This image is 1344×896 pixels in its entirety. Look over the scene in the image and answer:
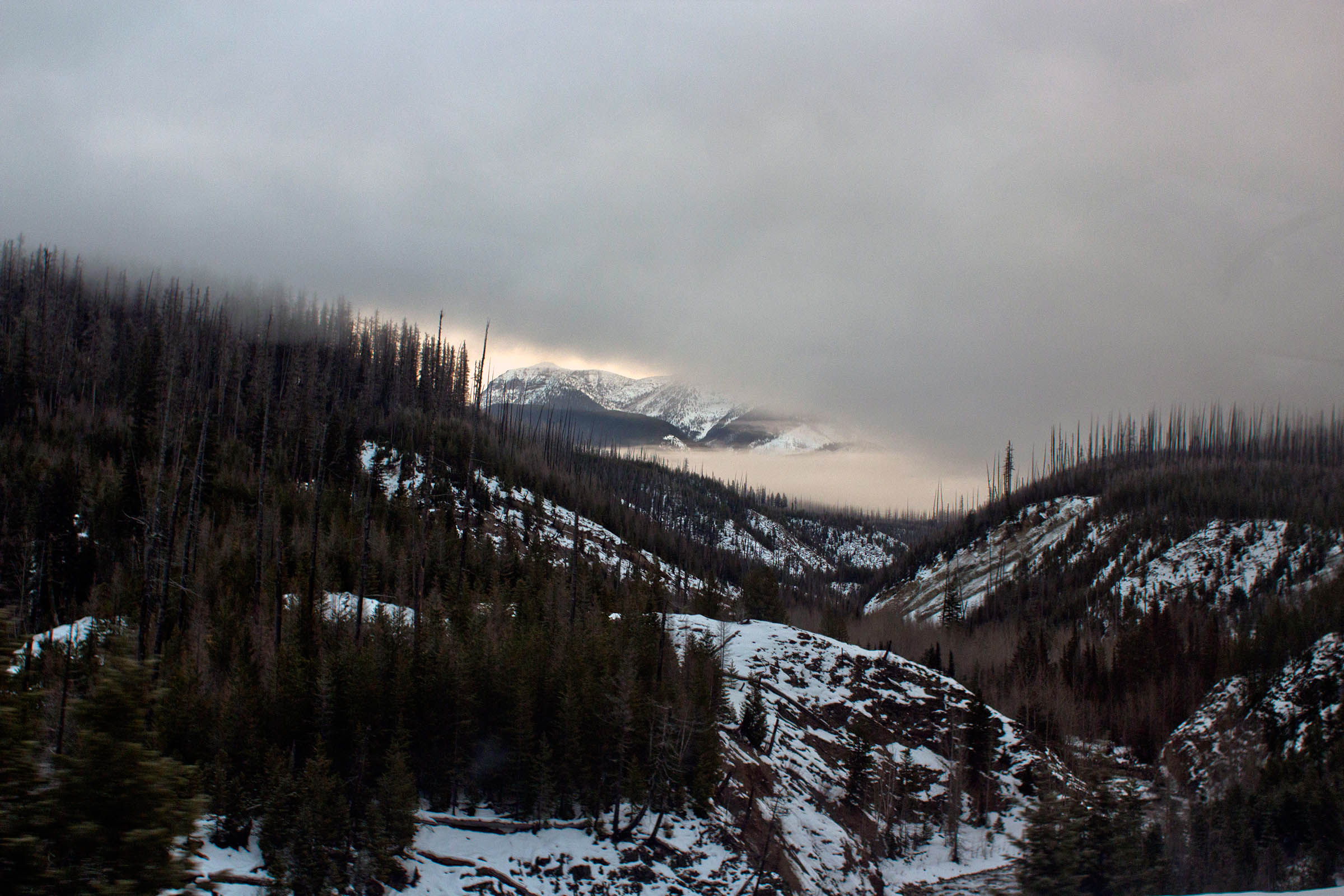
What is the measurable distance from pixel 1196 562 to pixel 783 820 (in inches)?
5482

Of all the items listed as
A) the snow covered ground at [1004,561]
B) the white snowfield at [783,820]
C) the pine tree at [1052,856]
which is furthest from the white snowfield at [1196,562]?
the pine tree at [1052,856]

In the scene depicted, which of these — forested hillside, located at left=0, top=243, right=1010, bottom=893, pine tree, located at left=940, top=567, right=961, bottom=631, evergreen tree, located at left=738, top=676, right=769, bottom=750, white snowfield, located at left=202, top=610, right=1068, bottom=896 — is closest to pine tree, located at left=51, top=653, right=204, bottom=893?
forested hillside, located at left=0, top=243, right=1010, bottom=893

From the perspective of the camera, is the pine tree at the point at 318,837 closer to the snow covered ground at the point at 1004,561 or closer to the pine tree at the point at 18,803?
the pine tree at the point at 18,803

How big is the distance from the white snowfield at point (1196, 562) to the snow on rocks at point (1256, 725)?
1458 inches

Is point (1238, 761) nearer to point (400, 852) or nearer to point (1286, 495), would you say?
point (400, 852)

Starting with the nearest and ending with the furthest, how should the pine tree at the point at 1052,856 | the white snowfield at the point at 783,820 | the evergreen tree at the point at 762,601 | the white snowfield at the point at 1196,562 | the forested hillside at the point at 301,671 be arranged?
the forested hillside at the point at 301,671 → the pine tree at the point at 1052,856 → the white snowfield at the point at 783,820 → the evergreen tree at the point at 762,601 → the white snowfield at the point at 1196,562

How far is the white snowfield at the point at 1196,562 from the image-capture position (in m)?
136

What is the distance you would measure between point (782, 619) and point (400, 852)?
57.4 metres

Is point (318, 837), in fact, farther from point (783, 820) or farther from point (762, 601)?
point (762, 601)

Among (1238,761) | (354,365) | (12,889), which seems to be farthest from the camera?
(354,365)

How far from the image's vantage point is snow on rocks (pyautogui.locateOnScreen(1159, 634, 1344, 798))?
224ft

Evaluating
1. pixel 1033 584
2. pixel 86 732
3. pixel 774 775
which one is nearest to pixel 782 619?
pixel 774 775

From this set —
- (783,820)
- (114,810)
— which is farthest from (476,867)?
(114,810)

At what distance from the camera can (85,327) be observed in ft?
528
